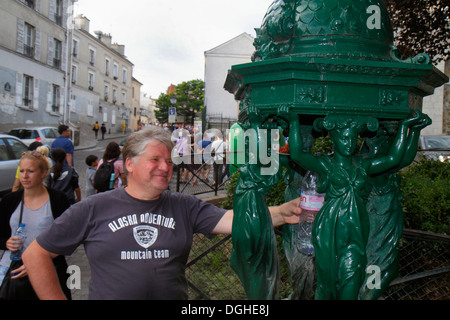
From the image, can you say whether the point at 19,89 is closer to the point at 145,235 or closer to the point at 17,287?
the point at 17,287

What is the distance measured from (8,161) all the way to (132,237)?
7654mm

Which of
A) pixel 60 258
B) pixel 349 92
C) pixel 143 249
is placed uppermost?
pixel 349 92

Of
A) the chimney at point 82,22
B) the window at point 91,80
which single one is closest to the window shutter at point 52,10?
the chimney at point 82,22

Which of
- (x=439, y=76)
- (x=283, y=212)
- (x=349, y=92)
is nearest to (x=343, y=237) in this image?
(x=283, y=212)

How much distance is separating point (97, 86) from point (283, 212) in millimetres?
38164

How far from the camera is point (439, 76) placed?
1.88 metres

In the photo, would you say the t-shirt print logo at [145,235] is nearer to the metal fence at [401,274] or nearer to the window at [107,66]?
the metal fence at [401,274]

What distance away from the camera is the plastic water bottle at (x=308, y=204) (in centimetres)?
204

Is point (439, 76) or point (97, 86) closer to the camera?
point (439, 76)

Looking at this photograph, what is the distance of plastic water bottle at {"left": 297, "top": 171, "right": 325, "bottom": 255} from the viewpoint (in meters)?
2.04

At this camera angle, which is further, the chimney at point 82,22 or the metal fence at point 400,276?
the chimney at point 82,22

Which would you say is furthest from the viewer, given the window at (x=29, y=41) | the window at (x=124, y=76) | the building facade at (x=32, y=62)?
the window at (x=124, y=76)

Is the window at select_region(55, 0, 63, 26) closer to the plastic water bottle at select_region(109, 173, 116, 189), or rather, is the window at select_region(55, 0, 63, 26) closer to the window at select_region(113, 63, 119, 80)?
the window at select_region(113, 63, 119, 80)
